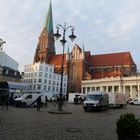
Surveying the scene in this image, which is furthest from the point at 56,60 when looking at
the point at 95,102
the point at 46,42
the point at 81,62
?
the point at 95,102

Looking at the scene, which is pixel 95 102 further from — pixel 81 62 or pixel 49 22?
pixel 49 22

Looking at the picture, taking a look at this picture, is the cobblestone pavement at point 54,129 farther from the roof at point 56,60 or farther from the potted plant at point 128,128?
the roof at point 56,60

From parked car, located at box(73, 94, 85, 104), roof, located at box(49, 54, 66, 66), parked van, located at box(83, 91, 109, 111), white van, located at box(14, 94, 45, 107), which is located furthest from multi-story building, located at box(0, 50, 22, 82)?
parked van, located at box(83, 91, 109, 111)

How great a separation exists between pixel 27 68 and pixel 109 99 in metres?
77.0

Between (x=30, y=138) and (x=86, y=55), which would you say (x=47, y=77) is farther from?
(x=30, y=138)

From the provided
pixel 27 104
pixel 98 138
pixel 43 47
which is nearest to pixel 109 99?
pixel 27 104

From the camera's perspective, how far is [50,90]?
4205 inches

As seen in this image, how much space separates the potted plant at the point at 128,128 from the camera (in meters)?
6.73

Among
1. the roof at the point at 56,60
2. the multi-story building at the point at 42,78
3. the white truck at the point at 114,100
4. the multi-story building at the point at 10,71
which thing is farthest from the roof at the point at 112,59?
the white truck at the point at 114,100

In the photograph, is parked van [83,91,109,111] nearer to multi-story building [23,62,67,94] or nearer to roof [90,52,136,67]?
multi-story building [23,62,67,94]

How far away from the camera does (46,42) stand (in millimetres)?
123812

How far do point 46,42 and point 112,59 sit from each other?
32659 millimetres

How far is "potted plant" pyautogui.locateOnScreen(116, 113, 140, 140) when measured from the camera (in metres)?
6.73

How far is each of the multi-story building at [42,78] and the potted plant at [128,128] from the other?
94196mm
